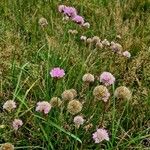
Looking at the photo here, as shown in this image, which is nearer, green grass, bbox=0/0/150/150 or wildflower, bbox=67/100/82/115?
wildflower, bbox=67/100/82/115

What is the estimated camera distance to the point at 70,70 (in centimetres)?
265

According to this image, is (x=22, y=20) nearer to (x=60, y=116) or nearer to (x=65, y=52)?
(x=65, y=52)

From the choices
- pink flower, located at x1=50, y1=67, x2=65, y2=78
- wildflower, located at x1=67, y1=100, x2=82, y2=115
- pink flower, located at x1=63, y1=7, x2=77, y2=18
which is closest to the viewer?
wildflower, located at x1=67, y1=100, x2=82, y2=115

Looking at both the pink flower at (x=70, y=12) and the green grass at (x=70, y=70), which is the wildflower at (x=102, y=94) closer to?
the green grass at (x=70, y=70)

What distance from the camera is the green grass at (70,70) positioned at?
7.77ft

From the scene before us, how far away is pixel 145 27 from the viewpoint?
12.0 feet

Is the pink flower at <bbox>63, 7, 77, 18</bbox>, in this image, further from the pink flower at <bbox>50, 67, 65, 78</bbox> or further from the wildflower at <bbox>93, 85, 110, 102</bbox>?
the wildflower at <bbox>93, 85, 110, 102</bbox>

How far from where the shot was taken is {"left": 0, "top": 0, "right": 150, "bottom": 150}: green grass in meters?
2.37

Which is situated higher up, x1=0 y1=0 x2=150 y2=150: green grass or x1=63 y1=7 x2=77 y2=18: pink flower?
x1=63 y1=7 x2=77 y2=18: pink flower

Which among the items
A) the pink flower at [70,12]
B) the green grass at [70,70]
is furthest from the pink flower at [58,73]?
the pink flower at [70,12]

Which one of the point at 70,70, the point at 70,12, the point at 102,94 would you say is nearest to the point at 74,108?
the point at 102,94

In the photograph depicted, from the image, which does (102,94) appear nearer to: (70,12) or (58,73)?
(58,73)

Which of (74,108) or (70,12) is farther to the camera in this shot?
(70,12)

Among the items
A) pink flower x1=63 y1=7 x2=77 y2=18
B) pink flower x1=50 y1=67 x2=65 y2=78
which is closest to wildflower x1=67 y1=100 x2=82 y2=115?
pink flower x1=50 y1=67 x2=65 y2=78
